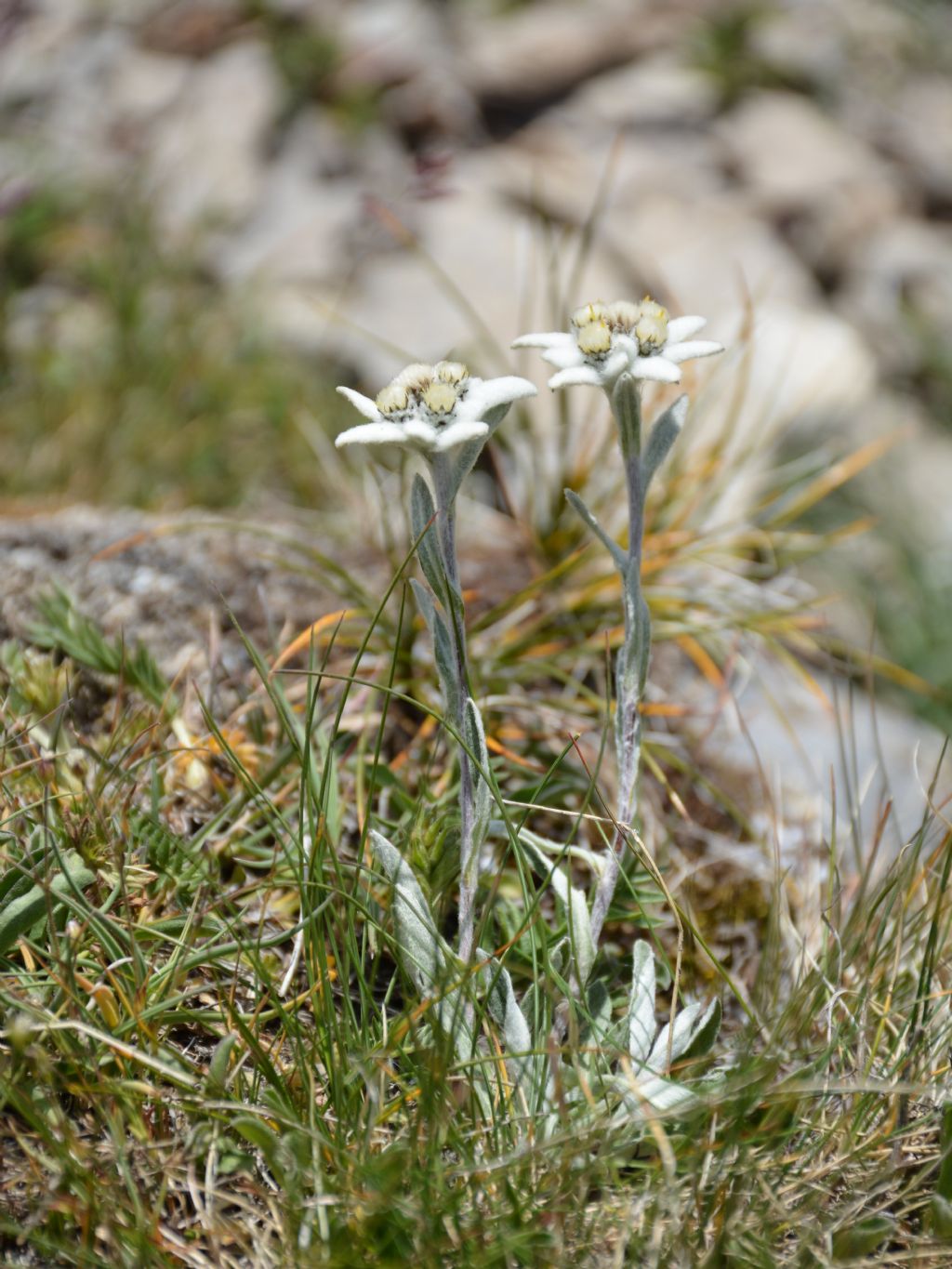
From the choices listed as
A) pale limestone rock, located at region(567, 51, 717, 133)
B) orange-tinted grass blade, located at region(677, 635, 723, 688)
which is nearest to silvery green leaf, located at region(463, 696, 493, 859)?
orange-tinted grass blade, located at region(677, 635, 723, 688)

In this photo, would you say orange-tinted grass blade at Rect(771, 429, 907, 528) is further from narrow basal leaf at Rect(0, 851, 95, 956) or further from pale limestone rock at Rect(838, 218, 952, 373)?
pale limestone rock at Rect(838, 218, 952, 373)

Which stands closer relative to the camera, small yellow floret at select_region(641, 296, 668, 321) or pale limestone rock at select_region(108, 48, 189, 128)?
small yellow floret at select_region(641, 296, 668, 321)

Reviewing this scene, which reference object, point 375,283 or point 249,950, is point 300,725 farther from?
point 375,283

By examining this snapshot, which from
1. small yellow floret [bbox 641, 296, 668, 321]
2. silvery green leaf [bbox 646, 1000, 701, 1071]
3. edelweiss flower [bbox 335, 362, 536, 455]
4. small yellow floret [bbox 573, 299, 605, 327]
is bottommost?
silvery green leaf [bbox 646, 1000, 701, 1071]

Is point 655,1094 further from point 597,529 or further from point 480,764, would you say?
point 597,529

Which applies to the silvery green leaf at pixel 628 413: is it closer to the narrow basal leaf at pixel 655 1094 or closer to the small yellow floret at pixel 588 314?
the small yellow floret at pixel 588 314

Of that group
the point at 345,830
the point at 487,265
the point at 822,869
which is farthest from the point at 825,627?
the point at 487,265
